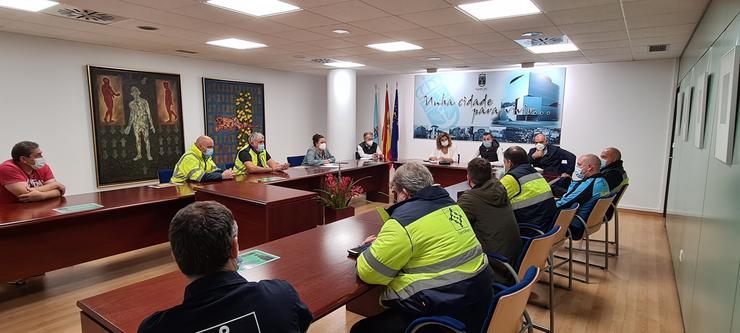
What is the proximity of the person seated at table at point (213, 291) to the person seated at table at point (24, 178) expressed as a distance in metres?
3.08

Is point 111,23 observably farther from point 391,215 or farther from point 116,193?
point 391,215

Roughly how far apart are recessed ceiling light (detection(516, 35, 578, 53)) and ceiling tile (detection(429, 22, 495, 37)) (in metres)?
0.74

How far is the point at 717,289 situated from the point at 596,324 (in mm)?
1239

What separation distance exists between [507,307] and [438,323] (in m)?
0.28

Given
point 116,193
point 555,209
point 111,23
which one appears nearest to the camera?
Answer: point 555,209

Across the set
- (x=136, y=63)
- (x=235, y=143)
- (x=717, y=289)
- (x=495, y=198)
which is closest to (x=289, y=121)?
(x=235, y=143)

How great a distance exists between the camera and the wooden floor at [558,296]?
113 inches

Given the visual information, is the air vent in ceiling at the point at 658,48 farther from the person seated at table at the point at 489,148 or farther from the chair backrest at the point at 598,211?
the chair backrest at the point at 598,211

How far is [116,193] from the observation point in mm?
3805

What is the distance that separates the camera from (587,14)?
3543 millimetres

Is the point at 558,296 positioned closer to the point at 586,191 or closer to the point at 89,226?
the point at 586,191

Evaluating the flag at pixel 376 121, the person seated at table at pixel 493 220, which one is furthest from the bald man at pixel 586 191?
the flag at pixel 376 121

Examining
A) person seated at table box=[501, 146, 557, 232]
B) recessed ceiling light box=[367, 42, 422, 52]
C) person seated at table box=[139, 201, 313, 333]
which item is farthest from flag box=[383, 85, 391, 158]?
person seated at table box=[139, 201, 313, 333]

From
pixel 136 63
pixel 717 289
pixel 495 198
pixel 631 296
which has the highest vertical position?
pixel 136 63
